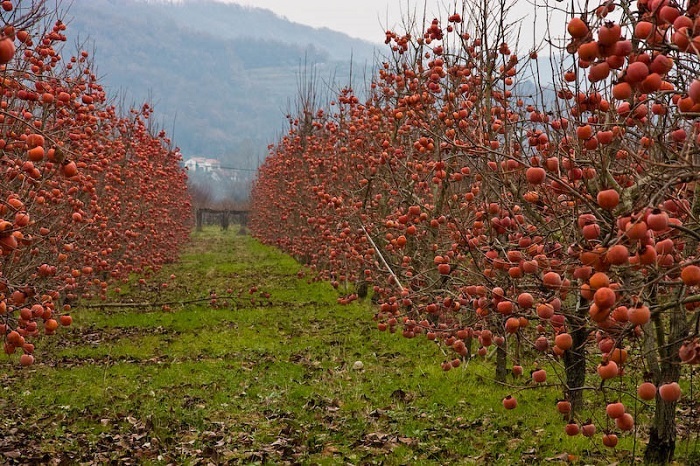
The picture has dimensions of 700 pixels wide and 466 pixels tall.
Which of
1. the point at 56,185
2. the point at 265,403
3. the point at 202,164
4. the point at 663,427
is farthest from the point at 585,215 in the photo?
the point at 202,164

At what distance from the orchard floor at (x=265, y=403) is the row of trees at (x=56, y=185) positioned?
889 millimetres

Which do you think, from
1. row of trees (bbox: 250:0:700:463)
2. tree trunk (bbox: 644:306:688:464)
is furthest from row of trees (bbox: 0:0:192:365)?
tree trunk (bbox: 644:306:688:464)

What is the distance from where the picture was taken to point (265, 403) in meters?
7.53

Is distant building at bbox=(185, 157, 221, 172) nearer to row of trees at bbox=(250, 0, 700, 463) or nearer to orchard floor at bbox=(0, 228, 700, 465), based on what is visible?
orchard floor at bbox=(0, 228, 700, 465)

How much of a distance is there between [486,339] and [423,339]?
6.27m

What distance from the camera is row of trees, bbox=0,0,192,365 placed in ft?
Result: 14.4

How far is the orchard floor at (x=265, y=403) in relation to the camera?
5801 mm

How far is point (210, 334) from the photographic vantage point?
37.9 ft

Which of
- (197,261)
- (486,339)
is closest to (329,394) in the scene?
(486,339)

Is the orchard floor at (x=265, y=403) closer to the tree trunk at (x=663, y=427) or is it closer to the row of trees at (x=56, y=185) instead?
the tree trunk at (x=663, y=427)

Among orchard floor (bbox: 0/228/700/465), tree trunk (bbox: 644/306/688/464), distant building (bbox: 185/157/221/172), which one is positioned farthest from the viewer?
distant building (bbox: 185/157/221/172)

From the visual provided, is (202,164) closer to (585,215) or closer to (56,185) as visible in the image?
(56,185)

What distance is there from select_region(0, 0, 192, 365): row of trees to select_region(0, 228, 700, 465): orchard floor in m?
0.89

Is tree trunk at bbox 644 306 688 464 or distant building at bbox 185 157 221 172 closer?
tree trunk at bbox 644 306 688 464
